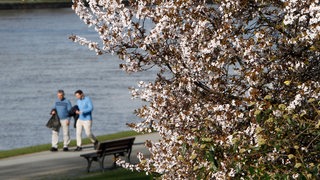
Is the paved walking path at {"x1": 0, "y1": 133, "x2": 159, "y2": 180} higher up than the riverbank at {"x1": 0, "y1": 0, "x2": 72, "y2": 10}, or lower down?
lower down

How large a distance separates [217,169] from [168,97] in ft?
4.99

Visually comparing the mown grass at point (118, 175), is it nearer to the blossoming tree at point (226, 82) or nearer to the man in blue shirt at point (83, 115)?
the man in blue shirt at point (83, 115)

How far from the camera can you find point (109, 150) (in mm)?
20312

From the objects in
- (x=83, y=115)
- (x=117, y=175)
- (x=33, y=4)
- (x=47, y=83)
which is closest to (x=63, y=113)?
(x=83, y=115)

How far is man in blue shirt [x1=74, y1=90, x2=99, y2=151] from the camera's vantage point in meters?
23.0

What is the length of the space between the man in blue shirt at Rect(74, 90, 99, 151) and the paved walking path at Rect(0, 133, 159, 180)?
0.29 metres

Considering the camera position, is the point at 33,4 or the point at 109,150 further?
the point at 33,4

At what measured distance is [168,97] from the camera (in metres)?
9.37

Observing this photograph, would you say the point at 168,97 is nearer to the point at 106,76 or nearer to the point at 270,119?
the point at 270,119

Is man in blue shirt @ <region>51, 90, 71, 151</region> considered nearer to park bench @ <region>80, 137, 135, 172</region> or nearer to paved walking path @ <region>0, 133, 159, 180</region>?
paved walking path @ <region>0, 133, 159, 180</region>

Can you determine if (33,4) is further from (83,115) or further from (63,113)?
(83,115)

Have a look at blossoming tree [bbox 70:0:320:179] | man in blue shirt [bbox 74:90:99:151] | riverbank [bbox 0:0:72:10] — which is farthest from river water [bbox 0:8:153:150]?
riverbank [bbox 0:0:72:10]

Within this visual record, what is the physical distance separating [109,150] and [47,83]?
31683 mm

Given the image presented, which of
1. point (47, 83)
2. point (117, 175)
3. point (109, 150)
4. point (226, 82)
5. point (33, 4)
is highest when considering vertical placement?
point (33, 4)
